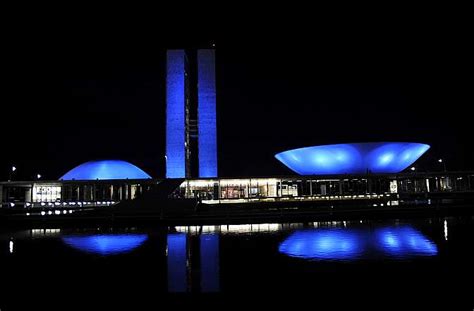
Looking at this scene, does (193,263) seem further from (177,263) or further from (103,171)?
(103,171)

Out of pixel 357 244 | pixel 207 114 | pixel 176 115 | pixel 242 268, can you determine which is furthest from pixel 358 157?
pixel 242 268

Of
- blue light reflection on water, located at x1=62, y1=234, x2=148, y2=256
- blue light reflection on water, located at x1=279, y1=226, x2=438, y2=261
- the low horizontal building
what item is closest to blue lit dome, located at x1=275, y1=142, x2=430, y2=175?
the low horizontal building

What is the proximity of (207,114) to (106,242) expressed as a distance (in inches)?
1521

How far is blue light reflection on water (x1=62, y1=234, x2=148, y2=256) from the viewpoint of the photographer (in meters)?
9.88

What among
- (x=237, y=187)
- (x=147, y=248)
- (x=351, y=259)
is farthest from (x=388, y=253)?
(x=237, y=187)

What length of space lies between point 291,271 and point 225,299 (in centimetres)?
193

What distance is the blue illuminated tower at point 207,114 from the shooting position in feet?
157

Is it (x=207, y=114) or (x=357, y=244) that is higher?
(x=207, y=114)

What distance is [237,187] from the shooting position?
37.4 metres

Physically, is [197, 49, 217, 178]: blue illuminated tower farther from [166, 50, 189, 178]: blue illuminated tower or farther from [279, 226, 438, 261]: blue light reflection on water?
[279, 226, 438, 261]: blue light reflection on water

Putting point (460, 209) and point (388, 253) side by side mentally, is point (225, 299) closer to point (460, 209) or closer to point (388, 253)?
point (388, 253)

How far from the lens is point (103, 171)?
139ft

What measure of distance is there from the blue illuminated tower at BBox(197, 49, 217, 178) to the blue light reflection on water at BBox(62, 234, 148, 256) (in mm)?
34399

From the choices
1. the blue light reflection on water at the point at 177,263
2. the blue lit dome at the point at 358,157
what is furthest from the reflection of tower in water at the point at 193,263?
the blue lit dome at the point at 358,157
